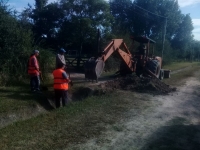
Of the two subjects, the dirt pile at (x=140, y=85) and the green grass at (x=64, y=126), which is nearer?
the green grass at (x=64, y=126)

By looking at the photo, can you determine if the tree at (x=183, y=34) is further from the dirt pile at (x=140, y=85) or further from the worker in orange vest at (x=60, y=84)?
the worker in orange vest at (x=60, y=84)

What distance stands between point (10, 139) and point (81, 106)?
352cm

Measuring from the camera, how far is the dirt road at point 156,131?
621cm

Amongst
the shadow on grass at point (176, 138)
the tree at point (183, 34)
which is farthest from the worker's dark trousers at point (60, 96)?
the tree at point (183, 34)

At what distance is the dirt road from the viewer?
20.4 ft

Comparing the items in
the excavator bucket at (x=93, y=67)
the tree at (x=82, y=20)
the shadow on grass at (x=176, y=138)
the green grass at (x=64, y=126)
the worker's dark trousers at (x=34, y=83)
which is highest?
the tree at (x=82, y=20)

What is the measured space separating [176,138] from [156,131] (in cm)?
63

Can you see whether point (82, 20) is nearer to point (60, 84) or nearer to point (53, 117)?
point (60, 84)

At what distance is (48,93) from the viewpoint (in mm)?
10523

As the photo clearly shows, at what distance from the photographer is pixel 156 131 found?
730 cm

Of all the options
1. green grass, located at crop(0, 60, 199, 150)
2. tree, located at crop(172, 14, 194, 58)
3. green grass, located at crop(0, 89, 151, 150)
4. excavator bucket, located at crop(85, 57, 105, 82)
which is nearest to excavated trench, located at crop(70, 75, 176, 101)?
green grass, located at crop(0, 60, 199, 150)

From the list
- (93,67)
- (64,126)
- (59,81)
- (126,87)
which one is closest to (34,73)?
(59,81)

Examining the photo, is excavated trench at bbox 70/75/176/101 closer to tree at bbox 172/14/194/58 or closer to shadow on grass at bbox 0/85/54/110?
shadow on grass at bbox 0/85/54/110

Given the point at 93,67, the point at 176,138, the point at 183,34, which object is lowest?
the point at 176,138
